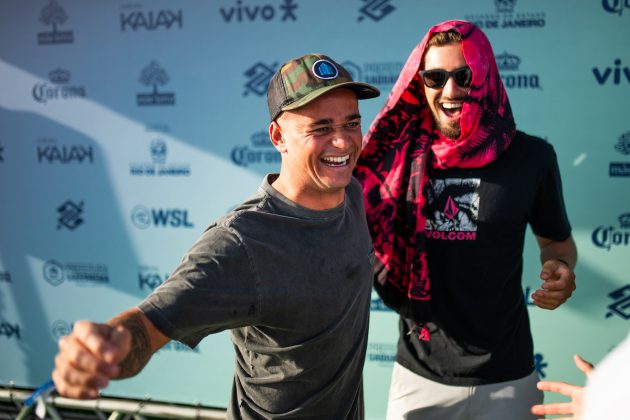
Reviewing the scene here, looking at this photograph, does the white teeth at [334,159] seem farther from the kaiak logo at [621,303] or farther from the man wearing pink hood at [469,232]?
the kaiak logo at [621,303]

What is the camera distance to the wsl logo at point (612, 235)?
2723 mm

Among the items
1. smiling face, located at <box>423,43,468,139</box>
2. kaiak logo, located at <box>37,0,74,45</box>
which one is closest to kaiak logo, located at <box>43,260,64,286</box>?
kaiak logo, located at <box>37,0,74,45</box>

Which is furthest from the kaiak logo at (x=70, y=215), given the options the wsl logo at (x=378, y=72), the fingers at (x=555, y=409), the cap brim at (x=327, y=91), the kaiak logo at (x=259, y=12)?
the fingers at (x=555, y=409)

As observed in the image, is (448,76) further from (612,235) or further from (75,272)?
(75,272)

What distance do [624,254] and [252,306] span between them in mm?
2403

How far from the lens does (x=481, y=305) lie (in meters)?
1.74

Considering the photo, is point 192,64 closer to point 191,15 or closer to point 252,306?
point 191,15

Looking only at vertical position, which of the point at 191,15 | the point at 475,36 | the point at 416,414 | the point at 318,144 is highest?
the point at 191,15

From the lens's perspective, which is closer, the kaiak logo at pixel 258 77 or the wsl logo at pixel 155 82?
the kaiak logo at pixel 258 77

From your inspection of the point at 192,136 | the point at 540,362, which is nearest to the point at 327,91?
the point at 192,136

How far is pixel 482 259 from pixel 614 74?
162cm

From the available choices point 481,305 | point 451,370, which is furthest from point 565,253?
point 451,370

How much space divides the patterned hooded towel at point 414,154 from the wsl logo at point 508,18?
1.06m

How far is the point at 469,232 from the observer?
5.73 feet
